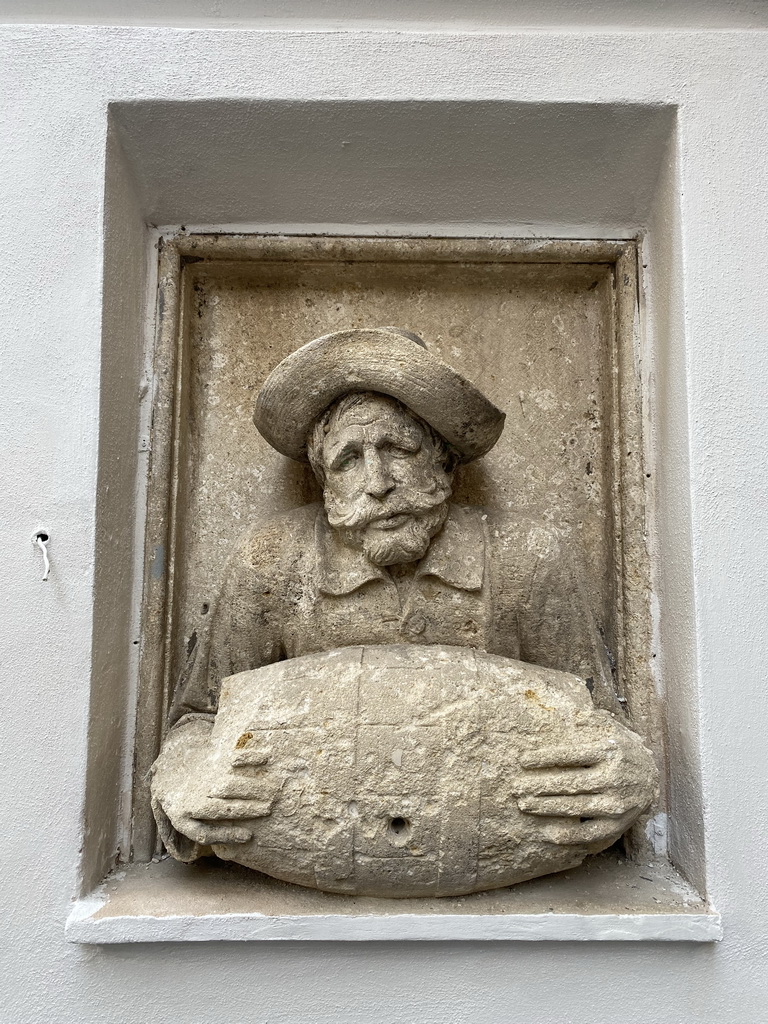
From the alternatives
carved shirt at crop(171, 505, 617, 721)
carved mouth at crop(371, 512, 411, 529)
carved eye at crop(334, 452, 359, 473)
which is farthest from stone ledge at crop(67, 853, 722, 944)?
carved eye at crop(334, 452, 359, 473)

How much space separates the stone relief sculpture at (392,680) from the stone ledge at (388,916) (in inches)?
3.1

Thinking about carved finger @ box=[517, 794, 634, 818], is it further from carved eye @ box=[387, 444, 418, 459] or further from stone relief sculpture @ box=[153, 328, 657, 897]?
carved eye @ box=[387, 444, 418, 459]

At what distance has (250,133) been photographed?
96.2 inches

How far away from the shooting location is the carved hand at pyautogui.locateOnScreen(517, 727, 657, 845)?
75.4 inches

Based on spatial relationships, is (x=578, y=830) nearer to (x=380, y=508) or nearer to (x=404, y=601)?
(x=404, y=601)

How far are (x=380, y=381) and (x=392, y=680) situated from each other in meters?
0.78

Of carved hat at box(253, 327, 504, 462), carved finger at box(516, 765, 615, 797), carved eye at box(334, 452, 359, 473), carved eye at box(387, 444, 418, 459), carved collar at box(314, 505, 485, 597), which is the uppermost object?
carved hat at box(253, 327, 504, 462)

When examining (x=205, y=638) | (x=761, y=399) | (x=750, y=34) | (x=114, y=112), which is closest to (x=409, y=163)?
(x=114, y=112)

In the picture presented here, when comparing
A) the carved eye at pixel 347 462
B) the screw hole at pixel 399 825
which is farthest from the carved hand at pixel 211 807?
the carved eye at pixel 347 462

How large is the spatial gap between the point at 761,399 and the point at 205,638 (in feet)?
5.64

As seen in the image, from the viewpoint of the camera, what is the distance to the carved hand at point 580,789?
192cm

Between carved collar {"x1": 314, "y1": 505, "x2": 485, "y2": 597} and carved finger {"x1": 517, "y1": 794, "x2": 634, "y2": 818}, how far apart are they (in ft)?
2.04

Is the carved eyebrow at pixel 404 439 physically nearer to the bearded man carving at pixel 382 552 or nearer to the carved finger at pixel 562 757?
the bearded man carving at pixel 382 552

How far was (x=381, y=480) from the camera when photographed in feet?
7.14
